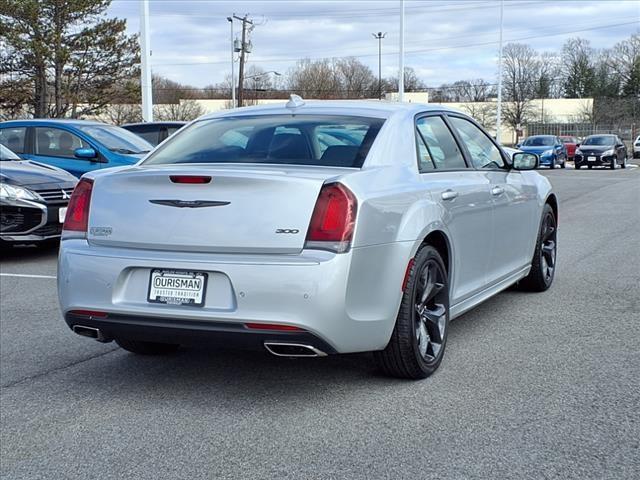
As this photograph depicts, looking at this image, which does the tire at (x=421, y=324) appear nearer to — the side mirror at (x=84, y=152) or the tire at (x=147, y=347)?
the tire at (x=147, y=347)

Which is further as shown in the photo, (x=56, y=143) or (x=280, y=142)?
(x=56, y=143)

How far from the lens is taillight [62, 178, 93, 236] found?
4355 mm

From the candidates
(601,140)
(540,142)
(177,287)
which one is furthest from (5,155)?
(601,140)

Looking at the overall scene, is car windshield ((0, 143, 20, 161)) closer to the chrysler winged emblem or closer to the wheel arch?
the wheel arch

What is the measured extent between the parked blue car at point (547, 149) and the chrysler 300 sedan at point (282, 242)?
31.6 metres

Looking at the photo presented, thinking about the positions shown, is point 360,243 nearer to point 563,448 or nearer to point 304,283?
point 304,283

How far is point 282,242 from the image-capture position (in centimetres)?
386

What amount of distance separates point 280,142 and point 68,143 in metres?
8.02

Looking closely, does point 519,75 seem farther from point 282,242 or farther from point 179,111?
point 282,242

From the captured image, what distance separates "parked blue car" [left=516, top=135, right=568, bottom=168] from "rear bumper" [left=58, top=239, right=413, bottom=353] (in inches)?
1271

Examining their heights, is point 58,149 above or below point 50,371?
above

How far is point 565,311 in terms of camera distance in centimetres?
629

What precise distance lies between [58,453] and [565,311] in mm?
4123

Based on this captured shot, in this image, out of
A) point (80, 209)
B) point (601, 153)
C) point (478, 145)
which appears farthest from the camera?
point (601, 153)
